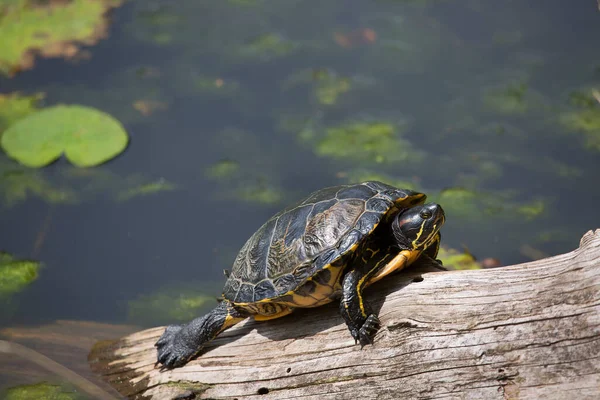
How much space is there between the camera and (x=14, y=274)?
3848 mm

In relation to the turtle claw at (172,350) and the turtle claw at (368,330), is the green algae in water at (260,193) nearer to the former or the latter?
the turtle claw at (172,350)

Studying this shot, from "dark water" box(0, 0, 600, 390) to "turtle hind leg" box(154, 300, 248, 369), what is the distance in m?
0.91

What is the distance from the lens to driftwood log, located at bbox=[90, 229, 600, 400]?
2.05 metres

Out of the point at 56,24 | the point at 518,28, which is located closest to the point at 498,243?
the point at 518,28

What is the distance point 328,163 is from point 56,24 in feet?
10.3

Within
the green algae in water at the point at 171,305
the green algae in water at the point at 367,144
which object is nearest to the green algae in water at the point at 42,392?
the green algae in water at the point at 171,305

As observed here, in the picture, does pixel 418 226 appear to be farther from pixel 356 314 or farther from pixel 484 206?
pixel 484 206

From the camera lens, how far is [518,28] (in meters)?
5.29

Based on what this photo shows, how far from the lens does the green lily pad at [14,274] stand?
3.77 meters

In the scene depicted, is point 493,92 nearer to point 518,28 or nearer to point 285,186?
point 518,28

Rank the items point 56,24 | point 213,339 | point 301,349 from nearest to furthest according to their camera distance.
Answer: point 301,349 → point 213,339 → point 56,24

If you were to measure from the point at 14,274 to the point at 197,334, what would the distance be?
67.5 inches

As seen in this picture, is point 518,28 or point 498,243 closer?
point 498,243

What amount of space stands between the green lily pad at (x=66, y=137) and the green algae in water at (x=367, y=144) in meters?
1.63
